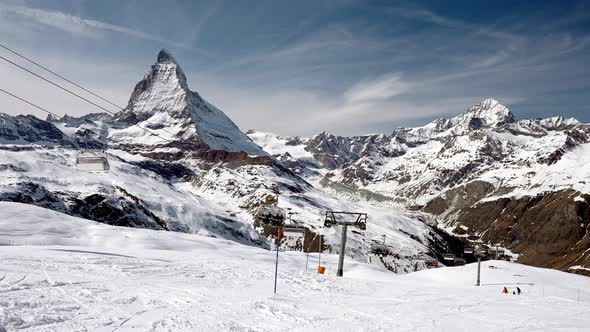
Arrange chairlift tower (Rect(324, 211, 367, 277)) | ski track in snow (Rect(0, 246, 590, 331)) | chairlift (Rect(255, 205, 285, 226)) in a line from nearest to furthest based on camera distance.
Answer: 1. ski track in snow (Rect(0, 246, 590, 331))
2. chairlift (Rect(255, 205, 285, 226))
3. chairlift tower (Rect(324, 211, 367, 277))

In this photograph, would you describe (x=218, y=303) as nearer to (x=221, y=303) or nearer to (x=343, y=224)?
(x=221, y=303)

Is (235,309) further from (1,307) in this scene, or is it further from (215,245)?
(215,245)

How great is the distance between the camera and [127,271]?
27.9 metres

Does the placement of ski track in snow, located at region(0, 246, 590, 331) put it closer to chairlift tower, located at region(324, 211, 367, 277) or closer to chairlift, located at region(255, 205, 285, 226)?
chairlift, located at region(255, 205, 285, 226)

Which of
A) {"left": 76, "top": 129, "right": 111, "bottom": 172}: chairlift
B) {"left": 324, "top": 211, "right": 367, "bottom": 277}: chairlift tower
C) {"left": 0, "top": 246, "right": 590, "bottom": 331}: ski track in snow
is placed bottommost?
{"left": 0, "top": 246, "right": 590, "bottom": 331}: ski track in snow

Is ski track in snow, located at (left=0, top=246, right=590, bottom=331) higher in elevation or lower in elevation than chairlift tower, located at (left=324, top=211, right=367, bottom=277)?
lower

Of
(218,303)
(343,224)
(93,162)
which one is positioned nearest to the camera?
(218,303)

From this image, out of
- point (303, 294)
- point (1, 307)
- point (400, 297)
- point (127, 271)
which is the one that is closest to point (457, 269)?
point (400, 297)

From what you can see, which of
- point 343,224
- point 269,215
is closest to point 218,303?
point 269,215

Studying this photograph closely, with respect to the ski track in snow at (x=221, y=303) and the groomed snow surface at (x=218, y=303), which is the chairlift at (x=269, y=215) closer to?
the groomed snow surface at (x=218, y=303)

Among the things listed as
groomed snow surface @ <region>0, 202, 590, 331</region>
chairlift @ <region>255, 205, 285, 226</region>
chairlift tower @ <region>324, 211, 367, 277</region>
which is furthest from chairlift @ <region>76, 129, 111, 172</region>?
chairlift tower @ <region>324, 211, 367, 277</region>

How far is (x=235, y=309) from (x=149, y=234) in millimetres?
49332

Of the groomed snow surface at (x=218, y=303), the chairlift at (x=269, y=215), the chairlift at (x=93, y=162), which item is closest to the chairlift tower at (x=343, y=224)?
the chairlift at (x=269, y=215)

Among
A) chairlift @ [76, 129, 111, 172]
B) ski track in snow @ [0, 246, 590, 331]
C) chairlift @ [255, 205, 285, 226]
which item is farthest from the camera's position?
chairlift @ [255, 205, 285, 226]
